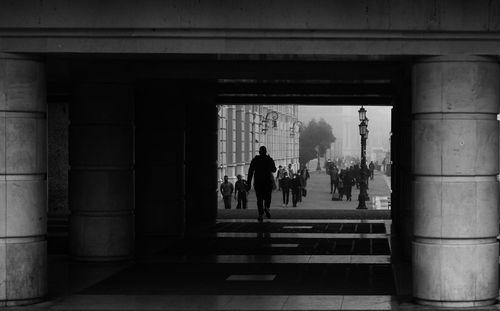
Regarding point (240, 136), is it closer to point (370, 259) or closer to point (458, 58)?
point (370, 259)

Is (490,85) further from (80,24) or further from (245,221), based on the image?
(245,221)

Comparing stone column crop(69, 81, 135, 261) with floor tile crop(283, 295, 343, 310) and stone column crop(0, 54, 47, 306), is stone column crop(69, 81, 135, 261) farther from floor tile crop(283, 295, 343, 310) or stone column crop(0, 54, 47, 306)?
floor tile crop(283, 295, 343, 310)

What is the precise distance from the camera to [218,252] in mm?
17078

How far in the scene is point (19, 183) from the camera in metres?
11.6

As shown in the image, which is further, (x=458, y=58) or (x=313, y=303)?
(x=313, y=303)

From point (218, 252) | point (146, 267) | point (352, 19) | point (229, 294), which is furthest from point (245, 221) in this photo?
point (352, 19)

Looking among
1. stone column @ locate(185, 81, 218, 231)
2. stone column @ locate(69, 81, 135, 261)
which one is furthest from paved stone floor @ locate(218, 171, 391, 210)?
stone column @ locate(69, 81, 135, 261)

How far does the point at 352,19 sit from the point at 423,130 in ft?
4.95

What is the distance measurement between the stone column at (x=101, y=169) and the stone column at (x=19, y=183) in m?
3.56

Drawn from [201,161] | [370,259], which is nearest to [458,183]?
[370,259]

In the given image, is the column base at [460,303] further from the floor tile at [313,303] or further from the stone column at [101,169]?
the stone column at [101,169]

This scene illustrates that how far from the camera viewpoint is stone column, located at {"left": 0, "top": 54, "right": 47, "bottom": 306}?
37.6ft

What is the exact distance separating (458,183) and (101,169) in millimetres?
6218

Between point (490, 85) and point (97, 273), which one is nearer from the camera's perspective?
point (490, 85)
